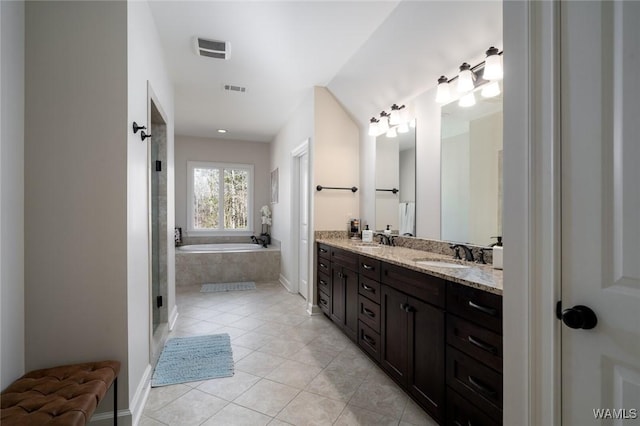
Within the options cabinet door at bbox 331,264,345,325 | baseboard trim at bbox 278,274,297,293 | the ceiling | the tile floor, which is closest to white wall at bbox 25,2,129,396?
the tile floor

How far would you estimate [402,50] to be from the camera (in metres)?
2.42

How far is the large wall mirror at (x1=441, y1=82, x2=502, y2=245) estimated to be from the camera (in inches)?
77.1

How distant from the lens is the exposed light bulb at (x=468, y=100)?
2.10 metres

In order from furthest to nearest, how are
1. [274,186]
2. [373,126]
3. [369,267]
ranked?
[274,186] → [373,126] → [369,267]

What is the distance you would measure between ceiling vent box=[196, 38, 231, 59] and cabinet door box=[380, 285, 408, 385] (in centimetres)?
243

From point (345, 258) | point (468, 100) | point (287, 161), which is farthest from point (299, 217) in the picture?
point (468, 100)

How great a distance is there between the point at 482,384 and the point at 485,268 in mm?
684

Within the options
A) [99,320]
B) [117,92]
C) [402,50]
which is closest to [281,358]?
[99,320]

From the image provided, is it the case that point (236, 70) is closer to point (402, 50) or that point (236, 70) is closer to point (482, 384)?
point (402, 50)

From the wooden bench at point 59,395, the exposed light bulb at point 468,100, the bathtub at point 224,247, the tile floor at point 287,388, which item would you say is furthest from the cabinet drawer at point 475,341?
the bathtub at point 224,247

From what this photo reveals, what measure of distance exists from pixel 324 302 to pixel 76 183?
2515 mm

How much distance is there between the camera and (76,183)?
1.54 m

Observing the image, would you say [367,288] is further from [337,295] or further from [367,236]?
[367,236]

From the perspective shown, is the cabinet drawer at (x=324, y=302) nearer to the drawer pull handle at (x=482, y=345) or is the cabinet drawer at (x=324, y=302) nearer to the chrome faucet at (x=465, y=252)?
the chrome faucet at (x=465, y=252)
